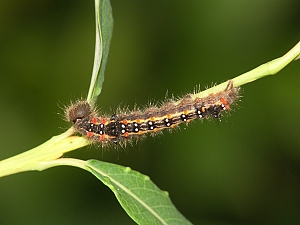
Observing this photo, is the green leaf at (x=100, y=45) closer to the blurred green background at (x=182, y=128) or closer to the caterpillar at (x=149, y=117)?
the caterpillar at (x=149, y=117)

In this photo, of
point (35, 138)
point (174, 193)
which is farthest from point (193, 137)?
point (35, 138)

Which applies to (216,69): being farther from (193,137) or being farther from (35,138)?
(35,138)

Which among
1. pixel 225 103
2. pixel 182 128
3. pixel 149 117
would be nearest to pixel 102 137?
pixel 149 117

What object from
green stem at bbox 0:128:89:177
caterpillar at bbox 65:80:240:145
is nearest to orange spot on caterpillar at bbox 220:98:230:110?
caterpillar at bbox 65:80:240:145

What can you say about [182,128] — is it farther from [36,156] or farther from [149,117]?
[36,156]

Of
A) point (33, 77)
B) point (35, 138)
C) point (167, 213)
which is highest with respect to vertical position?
point (33, 77)

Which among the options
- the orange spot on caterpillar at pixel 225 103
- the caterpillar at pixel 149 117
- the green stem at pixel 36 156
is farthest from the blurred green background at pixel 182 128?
the green stem at pixel 36 156

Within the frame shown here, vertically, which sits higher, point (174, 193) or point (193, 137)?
point (193, 137)
